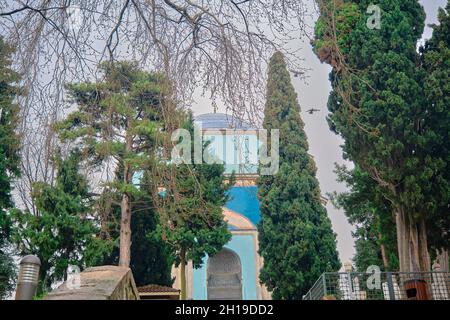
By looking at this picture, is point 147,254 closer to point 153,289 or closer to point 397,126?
point 153,289

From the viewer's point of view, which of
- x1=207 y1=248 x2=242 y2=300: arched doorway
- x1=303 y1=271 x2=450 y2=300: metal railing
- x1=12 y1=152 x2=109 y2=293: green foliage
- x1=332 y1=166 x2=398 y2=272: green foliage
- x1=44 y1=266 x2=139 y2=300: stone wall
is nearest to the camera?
x1=44 y1=266 x2=139 y2=300: stone wall

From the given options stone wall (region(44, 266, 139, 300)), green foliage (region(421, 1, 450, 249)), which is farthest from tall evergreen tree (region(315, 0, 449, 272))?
stone wall (region(44, 266, 139, 300))

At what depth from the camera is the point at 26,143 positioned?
3.11 metres

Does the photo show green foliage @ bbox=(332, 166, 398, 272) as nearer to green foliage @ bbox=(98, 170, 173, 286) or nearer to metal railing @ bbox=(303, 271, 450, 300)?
metal railing @ bbox=(303, 271, 450, 300)

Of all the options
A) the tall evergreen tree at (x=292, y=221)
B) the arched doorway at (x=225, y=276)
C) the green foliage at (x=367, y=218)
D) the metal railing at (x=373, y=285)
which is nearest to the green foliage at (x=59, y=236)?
the tall evergreen tree at (x=292, y=221)

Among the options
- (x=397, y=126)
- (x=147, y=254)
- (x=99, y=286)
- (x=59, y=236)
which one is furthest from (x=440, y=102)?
(x=59, y=236)

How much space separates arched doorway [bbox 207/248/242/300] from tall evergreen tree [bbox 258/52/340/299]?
15.1 feet

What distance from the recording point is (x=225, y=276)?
19.6 meters

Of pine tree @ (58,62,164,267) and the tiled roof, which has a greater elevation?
pine tree @ (58,62,164,267)

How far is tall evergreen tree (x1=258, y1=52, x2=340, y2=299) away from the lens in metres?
13.5

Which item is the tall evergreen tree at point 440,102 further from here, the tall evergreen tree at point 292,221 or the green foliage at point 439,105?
the tall evergreen tree at point 292,221

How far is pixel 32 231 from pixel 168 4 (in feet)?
34.9

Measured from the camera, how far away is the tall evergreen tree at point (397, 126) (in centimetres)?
949

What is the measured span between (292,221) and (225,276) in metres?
6.47
